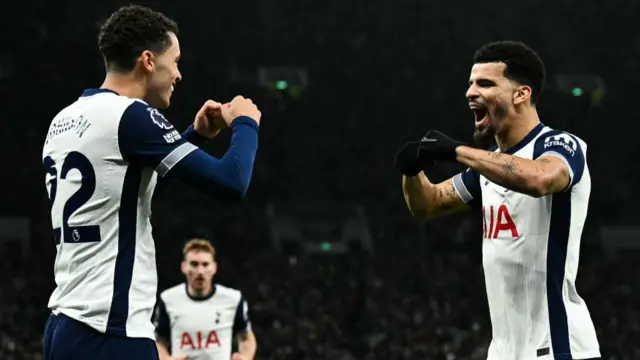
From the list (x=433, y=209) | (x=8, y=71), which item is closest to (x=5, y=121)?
(x=8, y=71)

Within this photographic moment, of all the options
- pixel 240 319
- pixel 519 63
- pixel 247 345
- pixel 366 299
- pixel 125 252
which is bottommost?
pixel 366 299

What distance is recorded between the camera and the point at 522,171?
12.0ft

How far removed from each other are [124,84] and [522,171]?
1556mm

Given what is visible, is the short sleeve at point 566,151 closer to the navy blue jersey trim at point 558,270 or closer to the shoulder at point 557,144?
the shoulder at point 557,144

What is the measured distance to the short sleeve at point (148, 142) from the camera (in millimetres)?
3064

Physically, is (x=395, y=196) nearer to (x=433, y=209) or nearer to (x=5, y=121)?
(x=5, y=121)

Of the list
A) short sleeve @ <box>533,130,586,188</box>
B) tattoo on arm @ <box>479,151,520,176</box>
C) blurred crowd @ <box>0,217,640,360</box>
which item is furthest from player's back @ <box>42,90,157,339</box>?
blurred crowd @ <box>0,217,640,360</box>

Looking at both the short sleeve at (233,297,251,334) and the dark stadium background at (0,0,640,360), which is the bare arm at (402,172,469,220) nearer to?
the short sleeve at (233,297,251,334)

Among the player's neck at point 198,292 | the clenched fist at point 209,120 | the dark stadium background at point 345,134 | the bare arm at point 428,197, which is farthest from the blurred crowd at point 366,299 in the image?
the clenched fist at point 209,120

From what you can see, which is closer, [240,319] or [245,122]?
[245,122]

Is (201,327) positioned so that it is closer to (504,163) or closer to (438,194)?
(438,194)

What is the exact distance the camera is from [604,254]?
69.3 feet

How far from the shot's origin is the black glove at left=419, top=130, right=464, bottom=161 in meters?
3.85

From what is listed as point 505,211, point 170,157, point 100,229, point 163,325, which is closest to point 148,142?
point 170,157
